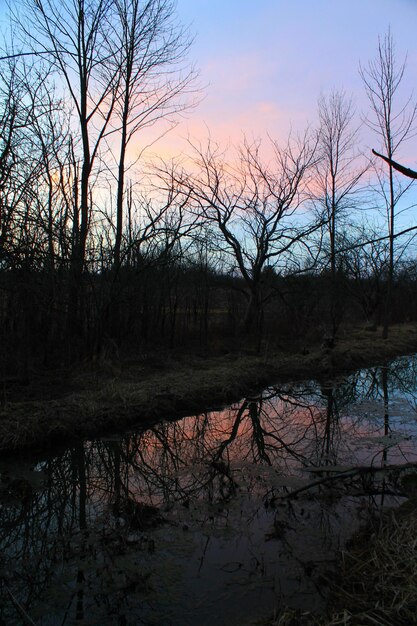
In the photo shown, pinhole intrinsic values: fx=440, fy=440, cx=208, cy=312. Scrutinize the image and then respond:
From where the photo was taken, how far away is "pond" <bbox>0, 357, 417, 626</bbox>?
332 centimetres

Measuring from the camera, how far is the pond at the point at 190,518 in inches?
131

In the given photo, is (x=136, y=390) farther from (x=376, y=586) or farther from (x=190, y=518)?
(x=376, y=586)

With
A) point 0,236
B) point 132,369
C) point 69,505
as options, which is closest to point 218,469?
point 69,505

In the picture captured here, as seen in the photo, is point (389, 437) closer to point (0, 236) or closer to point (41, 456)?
point (41, 456)

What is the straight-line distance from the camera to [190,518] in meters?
4.59

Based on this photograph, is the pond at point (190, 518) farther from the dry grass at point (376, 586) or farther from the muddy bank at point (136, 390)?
the muddy bank at point (136, 390)

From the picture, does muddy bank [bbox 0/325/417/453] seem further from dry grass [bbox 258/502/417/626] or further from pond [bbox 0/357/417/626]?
dry grass [bbox 258/502/417/626]

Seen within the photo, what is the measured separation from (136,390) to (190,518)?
4.61m

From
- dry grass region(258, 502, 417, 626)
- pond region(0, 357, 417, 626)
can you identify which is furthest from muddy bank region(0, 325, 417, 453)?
dry grass region(258, 502, 417, 626)

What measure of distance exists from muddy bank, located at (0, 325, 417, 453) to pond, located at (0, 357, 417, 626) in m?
0.41

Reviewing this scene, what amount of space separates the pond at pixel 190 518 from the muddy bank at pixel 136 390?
41cm

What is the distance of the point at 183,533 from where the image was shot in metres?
4.30

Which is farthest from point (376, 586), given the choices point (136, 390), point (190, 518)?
point (136, 390)

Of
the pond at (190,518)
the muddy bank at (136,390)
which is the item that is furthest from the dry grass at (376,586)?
the muddy bank at (136,390)
